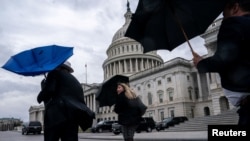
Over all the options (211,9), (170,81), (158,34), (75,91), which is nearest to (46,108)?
(75,91)

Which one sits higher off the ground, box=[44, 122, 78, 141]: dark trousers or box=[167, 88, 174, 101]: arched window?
box=[167, 88, 174, 101]: arched window

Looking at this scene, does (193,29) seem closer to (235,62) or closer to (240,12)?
(240,12)

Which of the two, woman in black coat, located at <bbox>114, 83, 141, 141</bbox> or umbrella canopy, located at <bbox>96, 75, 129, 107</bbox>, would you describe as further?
umbrella canopy, located at <bbox>96, 75, 129, 107</bbox>

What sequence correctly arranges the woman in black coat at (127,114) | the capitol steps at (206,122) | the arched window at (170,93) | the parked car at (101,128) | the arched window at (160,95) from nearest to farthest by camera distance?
the woman in black coat at (127,114) < the capitol steps at (206,122) < the parked car at (101,128) < the arched window at (170,93) < the arched window at (160,95)

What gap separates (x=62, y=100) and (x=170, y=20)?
1.93 m

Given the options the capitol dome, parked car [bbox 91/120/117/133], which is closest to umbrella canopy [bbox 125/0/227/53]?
parked car [bbox 91/120/117/133]

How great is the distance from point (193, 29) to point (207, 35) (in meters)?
44.8

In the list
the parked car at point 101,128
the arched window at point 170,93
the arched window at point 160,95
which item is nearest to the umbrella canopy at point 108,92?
the parked car at point 101,128

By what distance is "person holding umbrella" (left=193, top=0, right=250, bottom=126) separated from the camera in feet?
7.30

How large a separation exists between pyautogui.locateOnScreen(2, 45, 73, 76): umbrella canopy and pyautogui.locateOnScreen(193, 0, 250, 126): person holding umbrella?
7.94 ft

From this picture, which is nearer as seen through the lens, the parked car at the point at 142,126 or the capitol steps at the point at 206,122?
the capitol steps at the point at 206,122

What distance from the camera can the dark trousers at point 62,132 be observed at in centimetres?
410

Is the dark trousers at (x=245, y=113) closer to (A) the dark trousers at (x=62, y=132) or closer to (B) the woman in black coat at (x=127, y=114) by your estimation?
(A) the dark trousers at (x=62, y=132)

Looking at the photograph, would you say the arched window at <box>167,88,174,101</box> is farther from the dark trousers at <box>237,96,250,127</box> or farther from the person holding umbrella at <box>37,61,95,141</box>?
the dark trousers at <box>237,96,250,127</box>
